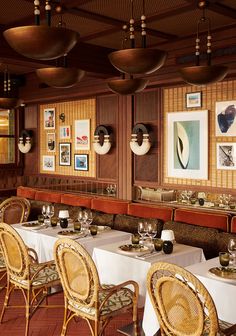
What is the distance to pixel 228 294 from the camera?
9.52 ft

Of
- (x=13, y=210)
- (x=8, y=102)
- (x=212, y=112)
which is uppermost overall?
(x=8, y=102)

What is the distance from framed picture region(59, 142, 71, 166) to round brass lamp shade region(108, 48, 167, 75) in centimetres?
477

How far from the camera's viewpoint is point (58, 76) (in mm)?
3111

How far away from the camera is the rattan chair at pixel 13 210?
5.83 meters

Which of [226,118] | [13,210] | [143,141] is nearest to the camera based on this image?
[226,118]

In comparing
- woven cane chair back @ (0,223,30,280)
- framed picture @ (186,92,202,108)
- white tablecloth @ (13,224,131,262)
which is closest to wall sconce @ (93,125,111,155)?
framed picture @ (186,92,202,108)

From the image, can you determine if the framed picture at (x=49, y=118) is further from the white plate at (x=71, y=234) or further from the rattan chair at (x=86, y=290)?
the rattan chair at (x=86, y=290)

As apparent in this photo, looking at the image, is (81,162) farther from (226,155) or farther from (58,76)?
(58,76)

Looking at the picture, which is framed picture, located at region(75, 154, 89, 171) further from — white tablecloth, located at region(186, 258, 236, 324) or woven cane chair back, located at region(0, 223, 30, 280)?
white tablecloth, located at region(186, 258, 236, 324)

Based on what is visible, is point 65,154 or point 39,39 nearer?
point 39,39

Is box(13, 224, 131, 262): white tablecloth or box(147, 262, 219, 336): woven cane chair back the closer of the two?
box(147, 262, 219, 336): woven cane chair back

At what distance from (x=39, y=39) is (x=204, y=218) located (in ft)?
11.0

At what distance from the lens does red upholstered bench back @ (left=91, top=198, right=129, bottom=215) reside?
5838 millimetres

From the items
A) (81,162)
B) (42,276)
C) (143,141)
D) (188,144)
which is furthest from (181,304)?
(81,162)
